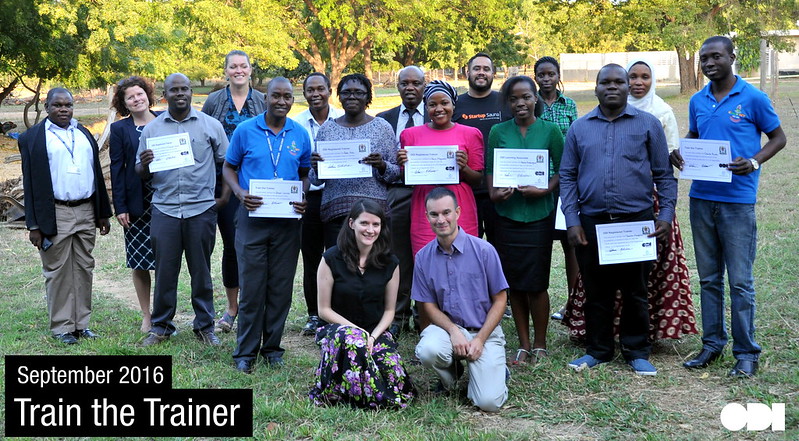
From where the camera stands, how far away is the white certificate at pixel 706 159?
5.19 metres

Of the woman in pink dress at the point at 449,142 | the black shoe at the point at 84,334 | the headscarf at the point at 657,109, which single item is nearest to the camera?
the woman in pink dress at the point at 449,142

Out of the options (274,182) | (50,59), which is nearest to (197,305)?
(274,182)

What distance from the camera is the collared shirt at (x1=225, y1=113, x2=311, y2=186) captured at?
18.8ft

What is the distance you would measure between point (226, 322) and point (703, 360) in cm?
385

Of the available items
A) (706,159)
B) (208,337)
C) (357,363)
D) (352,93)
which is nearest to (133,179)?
(208,337)

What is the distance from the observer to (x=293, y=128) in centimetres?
586

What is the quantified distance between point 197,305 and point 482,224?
7.87ft

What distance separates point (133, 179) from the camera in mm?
6535

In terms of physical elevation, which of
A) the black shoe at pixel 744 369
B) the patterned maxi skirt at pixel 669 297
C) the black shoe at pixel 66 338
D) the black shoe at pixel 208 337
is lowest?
the black shoe at pixel 744 369

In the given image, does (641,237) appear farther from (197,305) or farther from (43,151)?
(43,151)

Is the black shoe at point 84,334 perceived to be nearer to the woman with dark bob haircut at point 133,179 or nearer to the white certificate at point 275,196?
the woman with dark bob haircut at point 133,179

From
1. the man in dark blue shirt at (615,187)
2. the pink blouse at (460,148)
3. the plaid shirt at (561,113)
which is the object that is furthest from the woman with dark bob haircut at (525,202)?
the plaid shirt at (561,113)

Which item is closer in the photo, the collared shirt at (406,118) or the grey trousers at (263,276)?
the grey trousers at (263,276)

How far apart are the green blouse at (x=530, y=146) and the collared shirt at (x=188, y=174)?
7.24 ft
